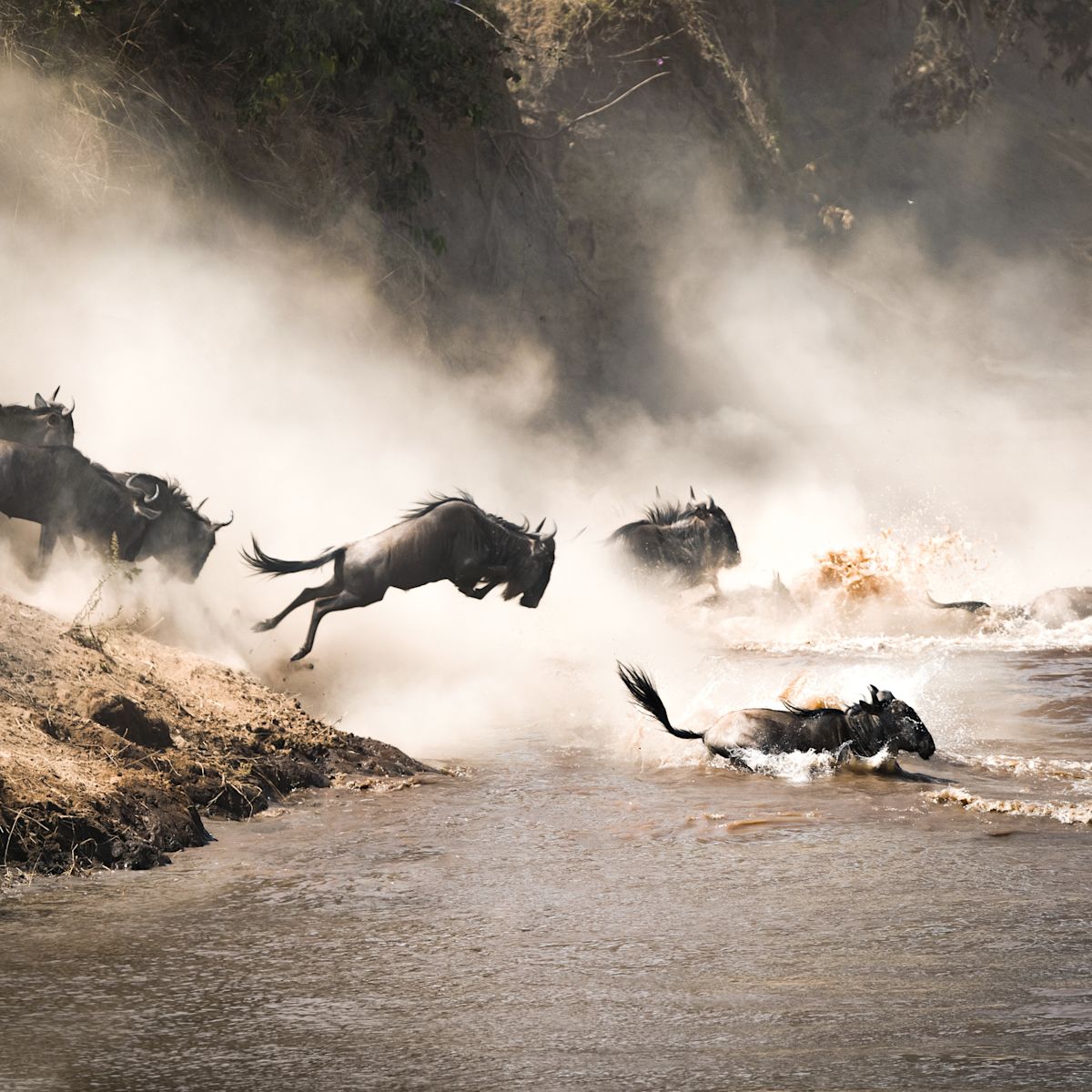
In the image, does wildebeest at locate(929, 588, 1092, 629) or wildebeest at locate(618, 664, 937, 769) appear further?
wildebeest at locate(929, 588, 1092, 629)

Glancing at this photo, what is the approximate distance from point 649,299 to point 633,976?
2066 cm

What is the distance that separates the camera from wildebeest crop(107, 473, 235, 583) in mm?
11320

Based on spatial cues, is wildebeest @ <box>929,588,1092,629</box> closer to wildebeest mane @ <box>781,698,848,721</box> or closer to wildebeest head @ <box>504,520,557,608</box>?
wildebeest head @ <box>504,520,557,608</box>

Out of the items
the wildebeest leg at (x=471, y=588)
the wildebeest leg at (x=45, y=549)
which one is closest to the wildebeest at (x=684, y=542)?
the wildebeest leg at (x=471, y=588)

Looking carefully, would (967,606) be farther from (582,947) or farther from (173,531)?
(582,947)

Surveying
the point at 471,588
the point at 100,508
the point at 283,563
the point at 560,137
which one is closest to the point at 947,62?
the point at 560,137

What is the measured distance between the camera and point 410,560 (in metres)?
11.0

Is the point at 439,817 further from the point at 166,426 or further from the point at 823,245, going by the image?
the point at 823,245

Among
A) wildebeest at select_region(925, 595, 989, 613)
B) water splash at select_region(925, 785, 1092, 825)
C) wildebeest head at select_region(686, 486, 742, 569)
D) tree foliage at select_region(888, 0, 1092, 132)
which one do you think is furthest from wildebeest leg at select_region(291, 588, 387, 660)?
tree foliage at select_region(888, 0, 1092, 132)

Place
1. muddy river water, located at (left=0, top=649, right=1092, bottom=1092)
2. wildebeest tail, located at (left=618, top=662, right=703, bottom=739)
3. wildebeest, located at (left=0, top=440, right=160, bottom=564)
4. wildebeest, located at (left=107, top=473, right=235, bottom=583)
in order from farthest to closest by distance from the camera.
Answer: wildebeest, located at (left=107, top=473, right=235, bottom=583) → wildebeest, located at (left=0, top=440, right=160, bottom=564) → wildebeest tail, located at (left=618, top=662, right=703, bottom=739) → muddy river water, located at (left=0, top=649, right=1092, bottom=1092)

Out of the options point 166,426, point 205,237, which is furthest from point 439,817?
point 205,237

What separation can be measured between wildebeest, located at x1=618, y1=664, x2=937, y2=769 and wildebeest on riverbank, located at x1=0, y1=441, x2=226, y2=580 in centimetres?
415

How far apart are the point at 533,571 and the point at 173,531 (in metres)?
2.65

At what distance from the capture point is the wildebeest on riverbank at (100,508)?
34.3ft
